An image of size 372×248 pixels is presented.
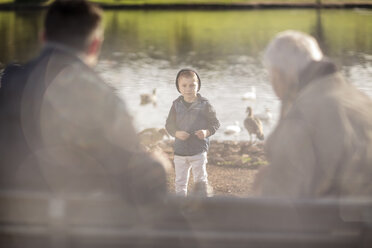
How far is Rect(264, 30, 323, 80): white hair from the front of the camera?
3469mm

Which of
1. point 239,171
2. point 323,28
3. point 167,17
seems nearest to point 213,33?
point 323,28

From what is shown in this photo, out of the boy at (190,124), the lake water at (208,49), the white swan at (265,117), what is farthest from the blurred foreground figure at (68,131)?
the white swan at (265,117)

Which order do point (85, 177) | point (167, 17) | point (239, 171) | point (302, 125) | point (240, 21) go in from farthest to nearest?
1. point (167, 17)
2. point (240, 21)
3. point (239, 171)
4. point (302, 125)
5. point (85, 177)

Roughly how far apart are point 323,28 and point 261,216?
35543mm

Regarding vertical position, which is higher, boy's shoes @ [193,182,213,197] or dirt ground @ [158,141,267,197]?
boy's shoes @ [193,182,213,197]

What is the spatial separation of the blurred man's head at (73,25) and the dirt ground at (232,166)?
14.0 ft

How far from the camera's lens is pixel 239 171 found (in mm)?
8625

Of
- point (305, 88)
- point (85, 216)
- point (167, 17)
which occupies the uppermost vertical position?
point (305, 88)

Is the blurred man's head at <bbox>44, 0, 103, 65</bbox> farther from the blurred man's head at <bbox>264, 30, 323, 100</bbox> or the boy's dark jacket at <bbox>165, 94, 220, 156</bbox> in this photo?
the boy's dark jacket at <bbox>165, 94, 220, 156</bbox>

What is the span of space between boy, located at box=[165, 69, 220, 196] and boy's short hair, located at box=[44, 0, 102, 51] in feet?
9.51


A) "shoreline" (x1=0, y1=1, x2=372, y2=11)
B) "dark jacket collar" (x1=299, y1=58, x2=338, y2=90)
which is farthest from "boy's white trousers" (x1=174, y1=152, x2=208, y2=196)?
"shoreline" (x1=0, y1=1, x2=372, y2=11)

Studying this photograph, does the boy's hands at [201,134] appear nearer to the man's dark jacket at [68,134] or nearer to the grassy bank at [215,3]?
the man's dark jacket at [68,134]

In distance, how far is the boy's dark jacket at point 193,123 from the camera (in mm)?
6094

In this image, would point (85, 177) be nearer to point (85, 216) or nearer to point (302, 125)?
point (85, 216)
